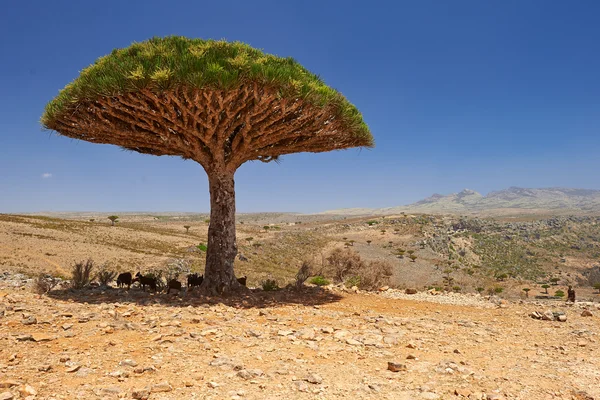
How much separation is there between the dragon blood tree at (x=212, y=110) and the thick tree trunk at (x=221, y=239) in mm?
28

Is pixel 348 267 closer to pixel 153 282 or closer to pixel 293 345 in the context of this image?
pixel 153 282

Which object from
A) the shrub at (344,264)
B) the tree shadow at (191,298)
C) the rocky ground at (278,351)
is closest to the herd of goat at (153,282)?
the tree shadow at (191,298)

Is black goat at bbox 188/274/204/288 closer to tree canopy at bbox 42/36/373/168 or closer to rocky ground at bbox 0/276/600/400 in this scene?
rocky ground at bbox 0/276/600/400

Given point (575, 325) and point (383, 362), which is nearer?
point (383, 362)

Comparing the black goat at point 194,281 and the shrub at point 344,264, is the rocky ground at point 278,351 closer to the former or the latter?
the black goat at point 194,281

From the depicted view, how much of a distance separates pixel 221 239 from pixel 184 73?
4.48 metres

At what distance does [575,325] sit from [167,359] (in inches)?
324

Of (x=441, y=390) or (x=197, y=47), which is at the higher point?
(x=197, y=47)

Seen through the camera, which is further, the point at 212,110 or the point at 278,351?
the point at 212,110

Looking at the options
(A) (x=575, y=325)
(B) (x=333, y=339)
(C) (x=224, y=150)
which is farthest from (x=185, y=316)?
(A) (x=575, y=325)

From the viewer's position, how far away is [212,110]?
8.44 meters

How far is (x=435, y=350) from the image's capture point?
18.5ft

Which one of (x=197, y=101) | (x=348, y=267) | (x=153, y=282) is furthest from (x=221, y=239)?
(x=348, y=267)

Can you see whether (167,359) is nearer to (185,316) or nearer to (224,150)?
(185,316)
